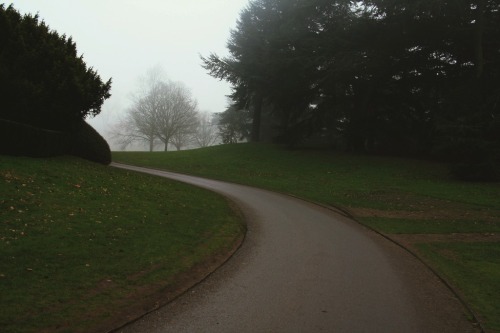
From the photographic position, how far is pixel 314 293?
7.01 metres

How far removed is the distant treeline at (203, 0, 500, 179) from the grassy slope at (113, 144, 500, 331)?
3186 millimetres

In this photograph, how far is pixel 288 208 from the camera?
51.4ft

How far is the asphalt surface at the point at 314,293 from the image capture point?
18.9 ft

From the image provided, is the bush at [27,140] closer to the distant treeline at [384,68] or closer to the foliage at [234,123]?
the distant treeline at [384,68]

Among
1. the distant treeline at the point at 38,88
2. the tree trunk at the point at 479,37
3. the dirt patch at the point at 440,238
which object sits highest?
the tree trunk at the point at 479,37

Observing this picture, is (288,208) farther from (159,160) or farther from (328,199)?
(159,160)

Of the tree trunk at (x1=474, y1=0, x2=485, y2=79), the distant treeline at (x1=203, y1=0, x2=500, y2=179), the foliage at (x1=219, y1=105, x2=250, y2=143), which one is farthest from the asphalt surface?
the foliage at (x1=219, y1=105, x2=250, y2=143)

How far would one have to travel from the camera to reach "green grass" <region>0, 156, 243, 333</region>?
552 centimetres

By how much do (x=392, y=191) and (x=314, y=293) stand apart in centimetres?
1505

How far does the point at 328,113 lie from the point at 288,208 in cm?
2138

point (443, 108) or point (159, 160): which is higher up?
point (443, 108)

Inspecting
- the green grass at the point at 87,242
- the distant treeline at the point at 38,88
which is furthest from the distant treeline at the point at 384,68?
the green grass at the point at 87,242

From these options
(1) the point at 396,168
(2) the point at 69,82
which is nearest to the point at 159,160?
(2) the point at 69,82

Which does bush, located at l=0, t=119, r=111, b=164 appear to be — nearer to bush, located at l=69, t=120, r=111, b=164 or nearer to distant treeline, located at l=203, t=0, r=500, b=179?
bush, located at l=69, t=120, r=111, b=164
